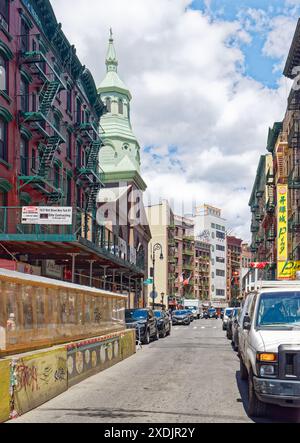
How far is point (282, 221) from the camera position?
4781 centimetres

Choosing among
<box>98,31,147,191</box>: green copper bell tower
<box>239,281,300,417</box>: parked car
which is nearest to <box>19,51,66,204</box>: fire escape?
<box>239,281,300,417</box>: parked car

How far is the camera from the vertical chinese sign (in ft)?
155

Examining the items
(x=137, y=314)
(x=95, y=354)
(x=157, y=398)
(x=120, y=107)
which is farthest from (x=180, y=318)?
(x=157, y=398)

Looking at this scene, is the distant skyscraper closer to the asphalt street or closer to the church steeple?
the church steeple

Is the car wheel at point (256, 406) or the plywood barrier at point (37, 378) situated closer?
the car wheel at point (256, 406)

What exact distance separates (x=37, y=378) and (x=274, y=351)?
416 centimetres

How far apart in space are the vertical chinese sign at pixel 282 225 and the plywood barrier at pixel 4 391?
40.3 metres

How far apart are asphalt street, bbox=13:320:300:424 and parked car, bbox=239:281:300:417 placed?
32.2 inches

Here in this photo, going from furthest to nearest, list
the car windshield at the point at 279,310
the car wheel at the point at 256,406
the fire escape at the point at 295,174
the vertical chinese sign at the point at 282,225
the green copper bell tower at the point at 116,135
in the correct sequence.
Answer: the green copper bell tower at the point at 116,135 < the vertical chinese sign at the point at 282,225 < the fire escape at the point at 295,174 < the car windshield at the point at 279,310 < the car wheel at the point at 256,406

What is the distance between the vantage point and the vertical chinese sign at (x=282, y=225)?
47156mm

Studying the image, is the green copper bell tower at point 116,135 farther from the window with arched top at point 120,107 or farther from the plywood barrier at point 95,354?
the plywood barrier at point 95,354

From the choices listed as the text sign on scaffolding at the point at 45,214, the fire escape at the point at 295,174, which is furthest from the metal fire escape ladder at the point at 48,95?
the fire escape at the point at 295,174

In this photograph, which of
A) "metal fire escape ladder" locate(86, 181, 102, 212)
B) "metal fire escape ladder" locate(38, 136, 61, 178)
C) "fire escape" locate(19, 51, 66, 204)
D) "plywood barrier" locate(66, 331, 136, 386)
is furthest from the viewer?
"metal fire escape ladder" locate(86, 181, 102, 212)
